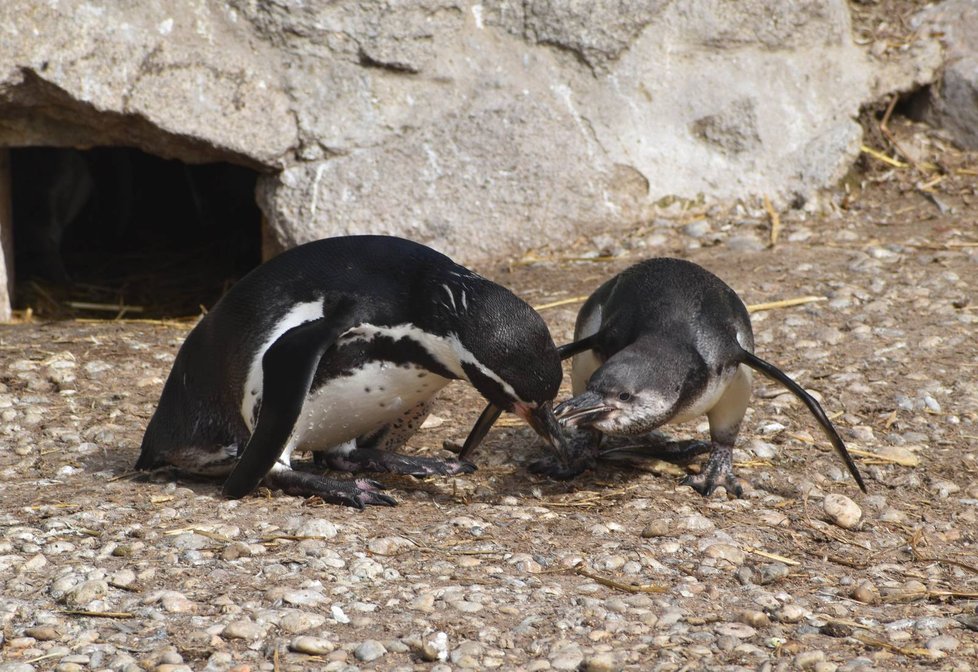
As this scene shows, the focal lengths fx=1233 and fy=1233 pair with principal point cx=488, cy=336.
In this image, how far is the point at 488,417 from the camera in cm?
392

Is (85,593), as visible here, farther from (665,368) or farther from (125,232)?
(125,232)

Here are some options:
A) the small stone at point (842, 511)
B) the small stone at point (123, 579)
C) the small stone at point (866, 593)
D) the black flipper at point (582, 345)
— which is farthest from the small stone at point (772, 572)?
the small stone at point (123, 579)

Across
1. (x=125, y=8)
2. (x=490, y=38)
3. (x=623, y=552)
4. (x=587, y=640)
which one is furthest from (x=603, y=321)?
(x=125, y=8)

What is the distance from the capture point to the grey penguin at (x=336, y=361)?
3.39 meters

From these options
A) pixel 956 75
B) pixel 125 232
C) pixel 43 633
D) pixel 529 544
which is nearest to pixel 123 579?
pixel 43 633


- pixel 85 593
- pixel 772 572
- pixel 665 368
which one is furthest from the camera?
pixel 665 368

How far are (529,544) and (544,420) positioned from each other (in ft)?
1.14

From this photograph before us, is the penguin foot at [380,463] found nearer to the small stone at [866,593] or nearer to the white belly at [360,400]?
the white belly at [360,400]

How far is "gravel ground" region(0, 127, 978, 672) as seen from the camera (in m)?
2.74

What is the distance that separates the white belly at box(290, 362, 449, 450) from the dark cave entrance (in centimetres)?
311

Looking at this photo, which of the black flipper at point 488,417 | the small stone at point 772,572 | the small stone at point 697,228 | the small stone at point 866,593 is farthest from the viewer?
the small stone at point 697,228

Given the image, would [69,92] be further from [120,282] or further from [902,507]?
[902,507]

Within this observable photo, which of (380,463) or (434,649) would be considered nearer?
(434,649)

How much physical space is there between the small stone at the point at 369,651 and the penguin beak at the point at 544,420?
3.05ft
